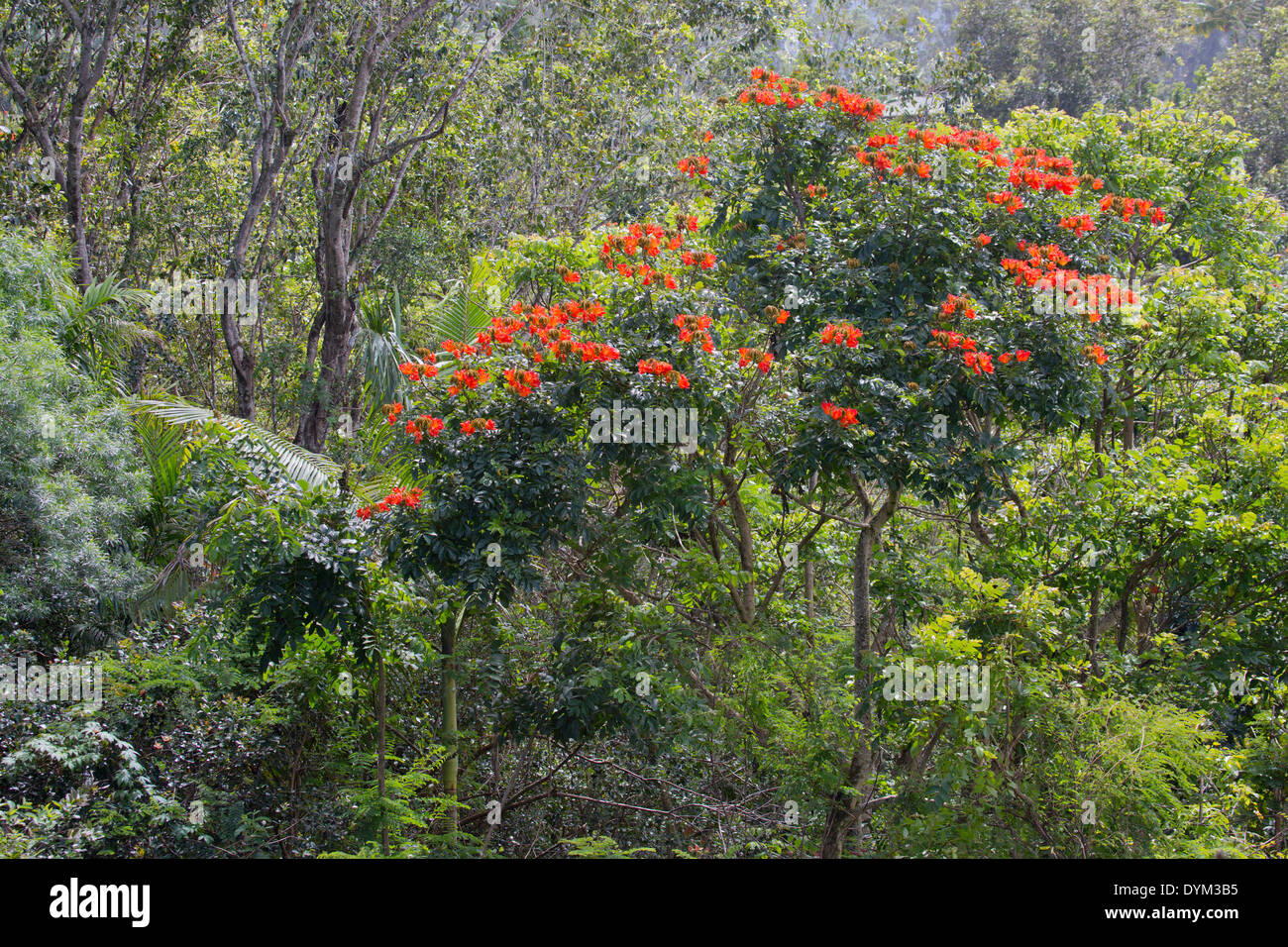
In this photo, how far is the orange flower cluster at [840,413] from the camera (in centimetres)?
468

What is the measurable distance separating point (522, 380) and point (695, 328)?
0.87 meters

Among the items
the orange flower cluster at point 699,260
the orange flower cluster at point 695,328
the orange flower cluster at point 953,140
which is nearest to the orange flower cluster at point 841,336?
the orange flower cluster at point 695,328

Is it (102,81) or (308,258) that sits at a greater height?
(102,81)

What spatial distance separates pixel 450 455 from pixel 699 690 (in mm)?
2166

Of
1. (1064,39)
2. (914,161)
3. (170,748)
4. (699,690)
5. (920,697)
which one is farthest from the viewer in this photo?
(1064,39)

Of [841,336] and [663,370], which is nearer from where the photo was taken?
[663,370]

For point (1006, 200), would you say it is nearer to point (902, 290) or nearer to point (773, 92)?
point (902, 290)

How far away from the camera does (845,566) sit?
7.50 m

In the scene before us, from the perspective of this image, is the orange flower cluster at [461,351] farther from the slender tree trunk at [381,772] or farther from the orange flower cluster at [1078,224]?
the orange flower cluster at [1078,224]

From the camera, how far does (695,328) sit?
486cm

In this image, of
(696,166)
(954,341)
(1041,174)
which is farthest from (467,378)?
(1041,174)

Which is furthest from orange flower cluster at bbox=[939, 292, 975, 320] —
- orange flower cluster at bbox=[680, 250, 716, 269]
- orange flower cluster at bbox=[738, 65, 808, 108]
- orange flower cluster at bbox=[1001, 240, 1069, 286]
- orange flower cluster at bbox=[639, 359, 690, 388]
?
orange flower cluster at bbox=[738, 65, 808, 108]
